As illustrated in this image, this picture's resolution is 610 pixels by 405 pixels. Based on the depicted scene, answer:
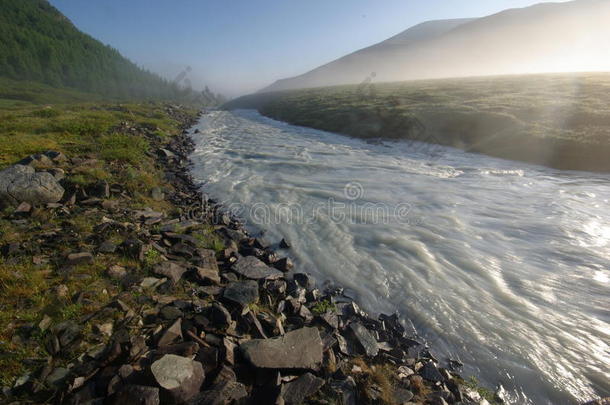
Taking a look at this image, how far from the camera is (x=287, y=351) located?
542 centimetres

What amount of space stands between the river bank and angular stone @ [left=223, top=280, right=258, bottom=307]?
0.12 ft

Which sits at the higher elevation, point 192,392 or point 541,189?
point 192,392

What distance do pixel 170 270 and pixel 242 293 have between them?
1.95 m

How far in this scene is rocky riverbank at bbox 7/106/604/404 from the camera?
4.48 meters

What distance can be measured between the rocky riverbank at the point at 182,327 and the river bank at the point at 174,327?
0.02m

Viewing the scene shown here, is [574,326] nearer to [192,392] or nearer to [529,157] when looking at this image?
[192,392]

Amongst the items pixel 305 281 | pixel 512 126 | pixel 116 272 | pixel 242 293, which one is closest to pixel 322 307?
pixel 305 281

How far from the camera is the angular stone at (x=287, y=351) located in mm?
5121

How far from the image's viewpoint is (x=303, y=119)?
1978 inches

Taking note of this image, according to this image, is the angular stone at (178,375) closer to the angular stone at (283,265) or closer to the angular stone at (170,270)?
the angular stone at (170,270)

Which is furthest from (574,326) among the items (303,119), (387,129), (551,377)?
(303,119)

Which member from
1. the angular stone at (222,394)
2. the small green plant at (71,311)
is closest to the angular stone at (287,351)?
the angular stone at (222,394)

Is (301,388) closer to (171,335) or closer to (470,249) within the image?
(171,335)

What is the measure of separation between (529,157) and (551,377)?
2376 centimetres
